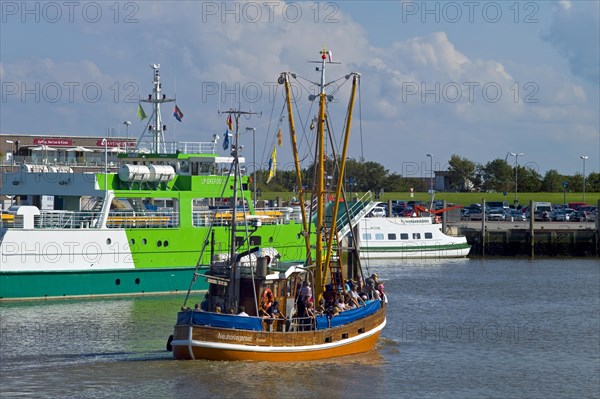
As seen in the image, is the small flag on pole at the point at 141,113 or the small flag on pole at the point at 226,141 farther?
the small flag on pole at the point at 141,113

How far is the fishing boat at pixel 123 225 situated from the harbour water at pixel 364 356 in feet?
4.02

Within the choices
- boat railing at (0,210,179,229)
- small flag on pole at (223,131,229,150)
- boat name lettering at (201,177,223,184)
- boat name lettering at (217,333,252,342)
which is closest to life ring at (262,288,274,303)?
boat name lettering at (217,333,252,342)

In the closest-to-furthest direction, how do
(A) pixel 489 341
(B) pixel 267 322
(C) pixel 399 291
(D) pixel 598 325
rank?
(B) pixel 267 322 → (A) pixel 489 341 → (D) pixel 598 325 → (C) pixel 399 291

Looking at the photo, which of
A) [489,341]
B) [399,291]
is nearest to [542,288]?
[399,291]

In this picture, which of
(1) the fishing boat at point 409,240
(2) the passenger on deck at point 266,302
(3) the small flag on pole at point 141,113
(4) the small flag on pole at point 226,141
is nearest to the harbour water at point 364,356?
(2) the passenger on deck at point 266,302

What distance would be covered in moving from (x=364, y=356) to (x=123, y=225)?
56.5 feet

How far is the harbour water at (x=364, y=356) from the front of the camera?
99.6 ft

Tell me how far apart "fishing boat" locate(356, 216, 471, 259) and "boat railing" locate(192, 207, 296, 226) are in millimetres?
18021

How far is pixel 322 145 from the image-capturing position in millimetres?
36375

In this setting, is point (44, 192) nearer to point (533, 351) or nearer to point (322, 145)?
point (322, 145)

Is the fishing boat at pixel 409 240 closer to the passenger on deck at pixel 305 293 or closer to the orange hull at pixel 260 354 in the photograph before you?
the orange hull at pixel 260 354

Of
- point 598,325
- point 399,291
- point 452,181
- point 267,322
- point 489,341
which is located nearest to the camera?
point 267,322

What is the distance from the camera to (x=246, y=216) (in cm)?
4859

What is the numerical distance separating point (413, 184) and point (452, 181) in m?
7.91
